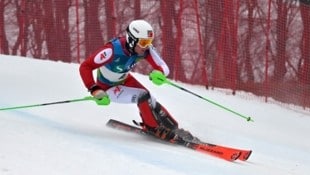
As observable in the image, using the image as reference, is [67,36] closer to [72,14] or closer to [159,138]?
[72,14]

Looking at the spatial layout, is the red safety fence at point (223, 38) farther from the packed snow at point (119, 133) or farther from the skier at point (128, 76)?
the skier at point (128, 76)

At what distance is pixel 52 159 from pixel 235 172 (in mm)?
1822

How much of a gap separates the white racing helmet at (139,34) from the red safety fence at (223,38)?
230 inches

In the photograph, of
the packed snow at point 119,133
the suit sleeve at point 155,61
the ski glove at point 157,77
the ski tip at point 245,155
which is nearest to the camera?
the packed snow at point 119,133

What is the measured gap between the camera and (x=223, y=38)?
12797 mm

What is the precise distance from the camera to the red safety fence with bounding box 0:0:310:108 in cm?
1252

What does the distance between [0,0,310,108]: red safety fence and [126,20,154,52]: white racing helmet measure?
5.83 metres

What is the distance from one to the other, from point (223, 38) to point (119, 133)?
573 centimetres

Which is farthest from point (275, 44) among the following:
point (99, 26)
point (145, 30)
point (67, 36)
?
point (145, 30)

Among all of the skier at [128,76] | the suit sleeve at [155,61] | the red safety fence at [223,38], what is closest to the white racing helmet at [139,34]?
the skier at [128,76]

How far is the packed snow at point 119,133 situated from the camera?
17.7 ft

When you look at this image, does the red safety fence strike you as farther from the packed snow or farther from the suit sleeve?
the suit sleeve

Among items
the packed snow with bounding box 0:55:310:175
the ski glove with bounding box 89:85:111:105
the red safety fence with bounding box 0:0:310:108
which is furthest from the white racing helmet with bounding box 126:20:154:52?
the red safety fence with bounding box 0:0:310:108

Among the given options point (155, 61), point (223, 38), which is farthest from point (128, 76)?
point (223, 38)
